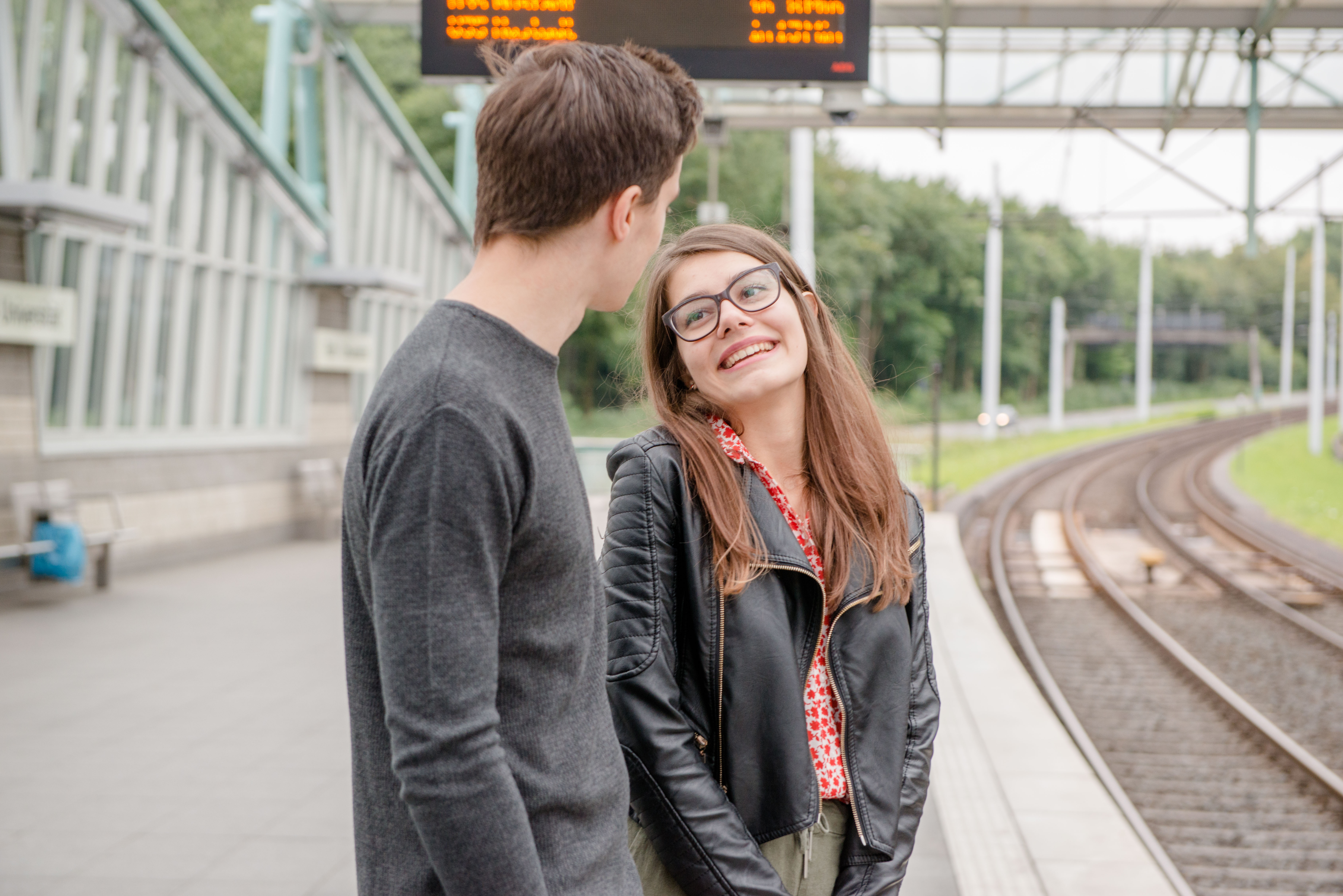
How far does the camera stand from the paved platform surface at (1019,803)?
4.40 m

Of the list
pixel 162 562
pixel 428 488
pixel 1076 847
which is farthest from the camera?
pixel 162 562

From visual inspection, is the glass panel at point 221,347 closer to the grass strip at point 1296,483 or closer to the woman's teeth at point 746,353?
the woman's teeth at point 746,353

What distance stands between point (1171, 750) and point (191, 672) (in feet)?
22.2

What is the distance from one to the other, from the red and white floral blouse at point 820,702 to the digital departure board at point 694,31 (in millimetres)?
3038

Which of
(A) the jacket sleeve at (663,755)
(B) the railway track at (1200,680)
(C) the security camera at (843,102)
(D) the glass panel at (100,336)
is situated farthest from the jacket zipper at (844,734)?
(D) the glass panel at (100,336)

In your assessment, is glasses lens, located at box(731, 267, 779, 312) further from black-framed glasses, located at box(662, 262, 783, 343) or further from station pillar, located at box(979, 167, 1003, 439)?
station pillar, located at box(979, 167, 1003, 439)

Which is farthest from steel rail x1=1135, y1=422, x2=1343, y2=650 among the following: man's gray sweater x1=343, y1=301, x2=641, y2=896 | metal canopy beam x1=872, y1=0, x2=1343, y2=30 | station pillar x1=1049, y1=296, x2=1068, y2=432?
station pillar x1=1049, y1=296, x2=1068, y2=432

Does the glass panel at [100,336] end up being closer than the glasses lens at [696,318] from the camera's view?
No

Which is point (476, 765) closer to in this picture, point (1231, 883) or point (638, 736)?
point (638, 736)

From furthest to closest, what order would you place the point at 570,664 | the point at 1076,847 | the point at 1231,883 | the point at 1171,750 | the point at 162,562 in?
the point at 162,562, the point at 1171,750, the point at 1231,883, the point at 1076,847, the point at 570,664

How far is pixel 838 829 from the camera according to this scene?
1.95 m

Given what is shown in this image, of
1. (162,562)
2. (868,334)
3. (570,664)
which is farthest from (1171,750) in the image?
(868,334)

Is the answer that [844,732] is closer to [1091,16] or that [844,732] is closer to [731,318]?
[731,318]

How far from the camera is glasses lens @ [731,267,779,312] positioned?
6.61 feet
